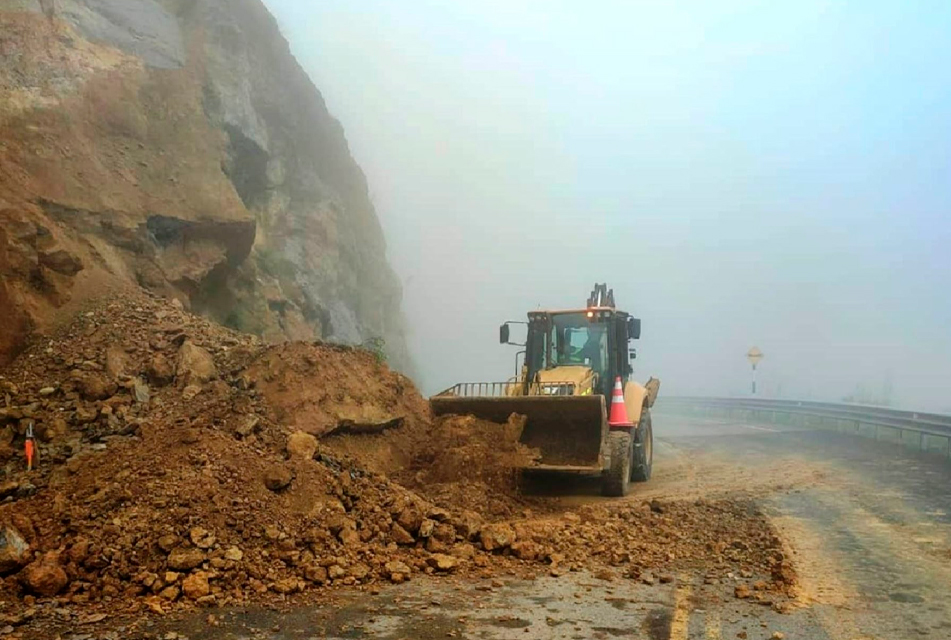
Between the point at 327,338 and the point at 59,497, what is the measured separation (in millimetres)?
16307

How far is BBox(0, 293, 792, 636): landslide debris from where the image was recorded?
5.66m

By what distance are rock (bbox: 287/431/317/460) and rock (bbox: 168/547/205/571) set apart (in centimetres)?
189

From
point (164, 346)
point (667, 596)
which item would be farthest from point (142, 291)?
point (667, 596)

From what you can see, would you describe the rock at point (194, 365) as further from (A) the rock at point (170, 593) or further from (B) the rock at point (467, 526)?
(A) the rock at point (170, 593)

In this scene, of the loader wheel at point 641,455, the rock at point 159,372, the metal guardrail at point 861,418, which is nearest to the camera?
Result: the rock at point 159,372

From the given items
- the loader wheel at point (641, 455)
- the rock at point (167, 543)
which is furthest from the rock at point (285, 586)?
the loader wheel at point (641, 455)

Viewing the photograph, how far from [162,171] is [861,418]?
17.4 m

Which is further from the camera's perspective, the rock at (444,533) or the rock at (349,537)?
the rock at (444,533)

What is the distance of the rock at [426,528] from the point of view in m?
6.84

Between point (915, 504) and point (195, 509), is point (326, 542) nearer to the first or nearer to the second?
point (195, 509)

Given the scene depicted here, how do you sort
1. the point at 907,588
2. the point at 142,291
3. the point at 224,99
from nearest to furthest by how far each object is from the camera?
1. the point at 907,588
2. the point at 142,291
3. the point at 224,99

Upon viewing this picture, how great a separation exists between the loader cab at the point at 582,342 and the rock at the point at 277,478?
557cm

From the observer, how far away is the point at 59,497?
20.9 ft

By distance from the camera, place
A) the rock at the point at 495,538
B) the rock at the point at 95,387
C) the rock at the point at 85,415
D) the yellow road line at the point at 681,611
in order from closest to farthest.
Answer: the yellow road line at the point at 681,611, the rock at the point at 495,538, the rock at the point at 85,415, the rock at the point at 95,387
